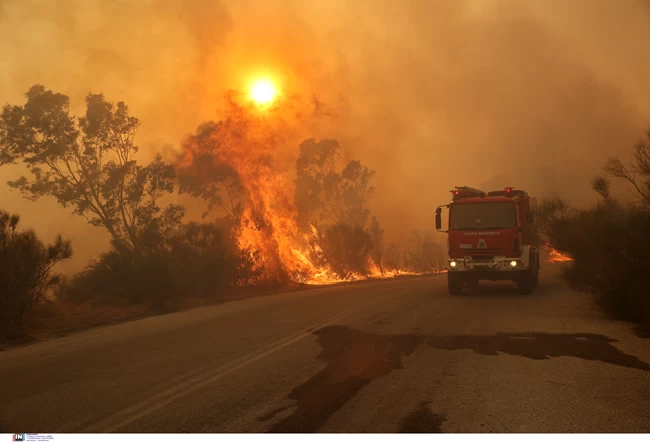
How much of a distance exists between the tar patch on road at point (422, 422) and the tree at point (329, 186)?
142ft

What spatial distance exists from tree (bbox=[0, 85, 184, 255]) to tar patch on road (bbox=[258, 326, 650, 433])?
59.8 feet

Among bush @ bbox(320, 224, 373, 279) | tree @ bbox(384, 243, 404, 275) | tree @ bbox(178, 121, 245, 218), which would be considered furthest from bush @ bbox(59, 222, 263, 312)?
tree @ bbox(384, 243, 404, 275)

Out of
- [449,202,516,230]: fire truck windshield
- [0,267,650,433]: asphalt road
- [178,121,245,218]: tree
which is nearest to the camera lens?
[0,267,650,433]: asphalt road

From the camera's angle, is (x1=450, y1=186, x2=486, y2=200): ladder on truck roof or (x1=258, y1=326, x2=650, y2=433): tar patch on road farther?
(x1=450, y1=186, x2=486, y2=200): ladder on truck roof

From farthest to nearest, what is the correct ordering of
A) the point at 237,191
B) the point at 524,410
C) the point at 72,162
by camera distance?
the point at 237,191 → the point at 72,162 → the point at 524,410

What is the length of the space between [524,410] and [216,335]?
680cm

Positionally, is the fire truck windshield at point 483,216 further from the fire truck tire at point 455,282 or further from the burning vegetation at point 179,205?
the burning vegetation at point 179,205

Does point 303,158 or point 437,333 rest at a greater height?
point 303,158

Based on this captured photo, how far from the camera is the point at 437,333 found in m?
10.2

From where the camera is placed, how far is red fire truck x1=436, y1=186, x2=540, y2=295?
1592cm

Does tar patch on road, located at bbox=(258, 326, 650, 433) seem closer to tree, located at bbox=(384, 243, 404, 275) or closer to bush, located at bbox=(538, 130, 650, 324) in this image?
bush, located at bbox=(538, 130, 650, 324)
